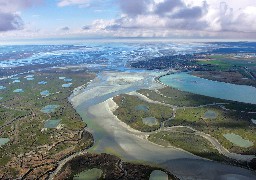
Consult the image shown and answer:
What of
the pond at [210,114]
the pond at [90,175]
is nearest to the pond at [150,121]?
the pond at [210,114]

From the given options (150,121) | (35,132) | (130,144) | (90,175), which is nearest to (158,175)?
(90,175)

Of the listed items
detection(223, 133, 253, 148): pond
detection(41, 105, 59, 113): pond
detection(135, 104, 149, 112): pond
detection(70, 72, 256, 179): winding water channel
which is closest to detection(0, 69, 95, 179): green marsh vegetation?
detection(41, 105, 59, 113): pond

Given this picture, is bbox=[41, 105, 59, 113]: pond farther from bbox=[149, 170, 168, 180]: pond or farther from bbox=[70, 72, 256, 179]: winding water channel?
bbox=[149, 170, 168, 180]: pond

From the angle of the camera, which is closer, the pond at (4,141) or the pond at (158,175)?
the pond at (158,175)

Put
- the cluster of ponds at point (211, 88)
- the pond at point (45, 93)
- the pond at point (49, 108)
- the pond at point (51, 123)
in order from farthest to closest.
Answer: the pond at point (45, 93)
the cluster of ponds at point (211, 88)
the pond at point (49, 108)
the pond at point (51, 123)

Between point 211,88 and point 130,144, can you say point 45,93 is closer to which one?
point 130,144

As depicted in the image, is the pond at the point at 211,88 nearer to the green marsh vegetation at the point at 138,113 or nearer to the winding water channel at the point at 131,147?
the green marsh vegetation at the point at 138,113
